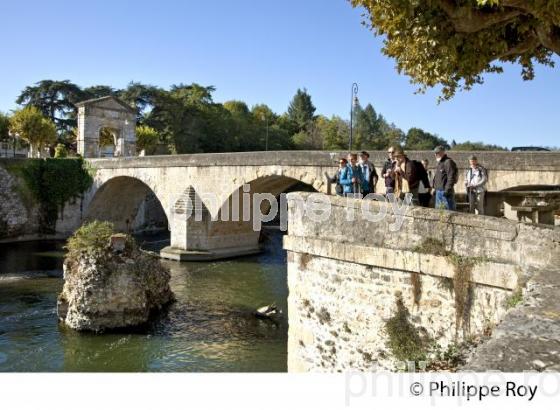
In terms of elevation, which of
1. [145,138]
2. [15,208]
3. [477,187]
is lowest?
[15,208]

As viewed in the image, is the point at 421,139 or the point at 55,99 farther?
the point at 421,139

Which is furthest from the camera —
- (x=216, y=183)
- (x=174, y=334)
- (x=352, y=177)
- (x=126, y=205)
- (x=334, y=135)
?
(x=334, y=135)

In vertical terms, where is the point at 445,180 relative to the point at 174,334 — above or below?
above

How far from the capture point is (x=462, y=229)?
20.4ft

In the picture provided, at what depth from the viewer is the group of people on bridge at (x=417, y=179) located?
25.4ft

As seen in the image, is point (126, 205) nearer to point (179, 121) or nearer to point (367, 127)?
point (179, 121)

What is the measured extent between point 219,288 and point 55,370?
682 centimetres

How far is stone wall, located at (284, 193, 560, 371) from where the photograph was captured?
5.81m


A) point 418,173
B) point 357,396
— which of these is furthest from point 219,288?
point 357,396

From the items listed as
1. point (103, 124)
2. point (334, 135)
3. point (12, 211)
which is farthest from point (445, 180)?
point (334, 135)

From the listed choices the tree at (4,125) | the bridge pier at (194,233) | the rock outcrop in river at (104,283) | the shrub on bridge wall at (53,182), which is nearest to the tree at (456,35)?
the rock outcrop in river at (104,283)

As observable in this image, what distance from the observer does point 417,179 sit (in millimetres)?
8102

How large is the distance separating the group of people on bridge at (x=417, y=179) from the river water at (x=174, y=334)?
12.8ft

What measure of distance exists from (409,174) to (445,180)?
0.57 meters
